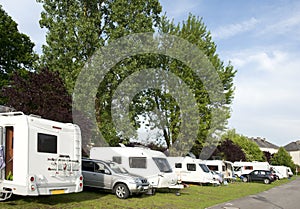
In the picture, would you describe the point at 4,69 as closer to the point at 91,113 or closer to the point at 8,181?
the point at 91,113

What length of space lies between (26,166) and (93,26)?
16704 mm

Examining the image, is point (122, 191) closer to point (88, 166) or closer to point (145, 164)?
point (88, 166)

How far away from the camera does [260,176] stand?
39312 mm

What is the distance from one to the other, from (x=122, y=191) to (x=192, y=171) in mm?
13098

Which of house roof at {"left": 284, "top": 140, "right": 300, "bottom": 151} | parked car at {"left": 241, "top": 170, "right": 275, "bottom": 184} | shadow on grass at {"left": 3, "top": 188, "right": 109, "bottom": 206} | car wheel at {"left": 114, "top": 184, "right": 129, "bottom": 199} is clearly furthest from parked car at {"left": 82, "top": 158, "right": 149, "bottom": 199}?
house roof at {"left": 284, "top": 140, "right": 300, "bottom": 151}

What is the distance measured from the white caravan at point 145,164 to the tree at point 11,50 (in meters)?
14.6

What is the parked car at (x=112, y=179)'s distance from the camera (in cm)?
1603

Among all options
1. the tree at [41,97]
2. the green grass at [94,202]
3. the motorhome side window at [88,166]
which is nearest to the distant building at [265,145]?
the tree at [41,97]

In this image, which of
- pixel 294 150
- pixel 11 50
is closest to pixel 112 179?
pixel 11 50

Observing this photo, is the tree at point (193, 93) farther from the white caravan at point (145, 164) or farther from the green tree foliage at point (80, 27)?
the white caravan at point (145, 164)

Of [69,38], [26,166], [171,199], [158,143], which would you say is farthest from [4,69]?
[26,166]

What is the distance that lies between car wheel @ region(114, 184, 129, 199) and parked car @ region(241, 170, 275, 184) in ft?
85.2

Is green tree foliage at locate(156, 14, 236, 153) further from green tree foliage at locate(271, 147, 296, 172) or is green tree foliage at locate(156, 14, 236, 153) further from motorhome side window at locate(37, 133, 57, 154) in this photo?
green tree foliage at locate(271, 147, 296, 172)

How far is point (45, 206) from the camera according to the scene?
1199 centimetres
